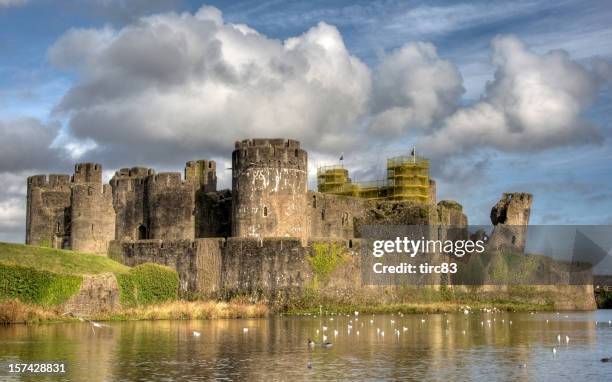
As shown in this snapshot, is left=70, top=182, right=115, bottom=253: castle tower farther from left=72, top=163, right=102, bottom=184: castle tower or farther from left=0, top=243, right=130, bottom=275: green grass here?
left=0, top=243, right=130, bottom=275: green grass

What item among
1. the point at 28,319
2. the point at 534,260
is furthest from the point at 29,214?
the point at 534,260

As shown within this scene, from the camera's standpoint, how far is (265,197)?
47750mm

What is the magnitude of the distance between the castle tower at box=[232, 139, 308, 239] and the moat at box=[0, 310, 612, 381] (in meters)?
10.2

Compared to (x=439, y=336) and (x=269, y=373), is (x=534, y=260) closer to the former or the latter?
(x=439, y=336)

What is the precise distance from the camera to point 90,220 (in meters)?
50.6

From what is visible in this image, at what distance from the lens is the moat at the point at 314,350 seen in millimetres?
20844

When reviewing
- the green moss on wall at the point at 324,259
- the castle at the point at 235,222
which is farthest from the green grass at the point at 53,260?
the green moss on wall at the point at 324,259

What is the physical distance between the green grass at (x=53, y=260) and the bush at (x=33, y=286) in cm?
45

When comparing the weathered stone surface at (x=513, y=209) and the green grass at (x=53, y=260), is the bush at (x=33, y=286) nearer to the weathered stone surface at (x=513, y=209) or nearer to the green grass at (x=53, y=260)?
the green grass at (x=53, y=260)

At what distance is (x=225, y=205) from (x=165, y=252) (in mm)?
6866

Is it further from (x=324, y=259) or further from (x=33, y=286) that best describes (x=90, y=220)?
(x=33, y=286)

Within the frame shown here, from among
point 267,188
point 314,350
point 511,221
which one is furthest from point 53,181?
point 314,350

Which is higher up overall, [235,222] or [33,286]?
[235,222]

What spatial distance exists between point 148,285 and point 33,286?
7117 millimetres
